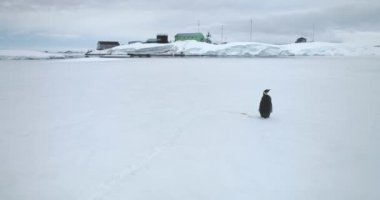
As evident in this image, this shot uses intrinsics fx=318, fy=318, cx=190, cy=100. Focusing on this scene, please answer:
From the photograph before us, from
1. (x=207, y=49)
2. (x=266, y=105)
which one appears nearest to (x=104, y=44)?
(x=207, y=49)

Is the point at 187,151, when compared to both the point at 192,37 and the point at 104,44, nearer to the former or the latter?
the point at 192,37

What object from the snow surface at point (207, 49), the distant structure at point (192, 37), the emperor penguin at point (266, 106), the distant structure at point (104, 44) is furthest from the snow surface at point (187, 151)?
the distant structure at point (104, 44)

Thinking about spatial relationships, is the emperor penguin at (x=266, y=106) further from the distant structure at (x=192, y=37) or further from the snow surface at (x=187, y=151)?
the distant structure at (x=192, y=37)

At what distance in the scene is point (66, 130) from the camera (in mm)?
5539

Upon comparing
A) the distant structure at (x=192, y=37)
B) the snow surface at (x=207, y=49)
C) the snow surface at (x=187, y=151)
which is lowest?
the snow surface at (x=187, y=151)

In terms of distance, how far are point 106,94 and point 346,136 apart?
713 centimetres

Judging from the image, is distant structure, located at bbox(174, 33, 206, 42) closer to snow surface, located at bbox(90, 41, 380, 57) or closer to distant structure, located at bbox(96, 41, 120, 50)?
snow surface, located at bbox(90, 41, 380, 57)

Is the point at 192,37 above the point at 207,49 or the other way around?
above

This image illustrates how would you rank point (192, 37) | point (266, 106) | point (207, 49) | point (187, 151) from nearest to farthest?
1. point (187, 151)
2. point (266, 106)
3. point (207, 49)
4. point (192, 37)

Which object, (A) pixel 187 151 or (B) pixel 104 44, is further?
(B) pixel 104 44

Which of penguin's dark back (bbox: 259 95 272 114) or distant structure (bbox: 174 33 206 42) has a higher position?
distant structure (bbox: 174 33 206 42)

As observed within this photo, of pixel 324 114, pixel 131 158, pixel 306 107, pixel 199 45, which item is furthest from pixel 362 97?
pixel 199 45

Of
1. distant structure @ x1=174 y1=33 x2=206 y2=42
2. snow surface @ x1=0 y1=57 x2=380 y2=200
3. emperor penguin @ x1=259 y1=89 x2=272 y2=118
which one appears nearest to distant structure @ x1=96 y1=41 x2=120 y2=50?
distant structure @ x1=174 y1=33 x2=206 y2=42

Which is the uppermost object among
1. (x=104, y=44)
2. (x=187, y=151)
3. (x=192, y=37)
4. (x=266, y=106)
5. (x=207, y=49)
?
(x=192, y=37)
